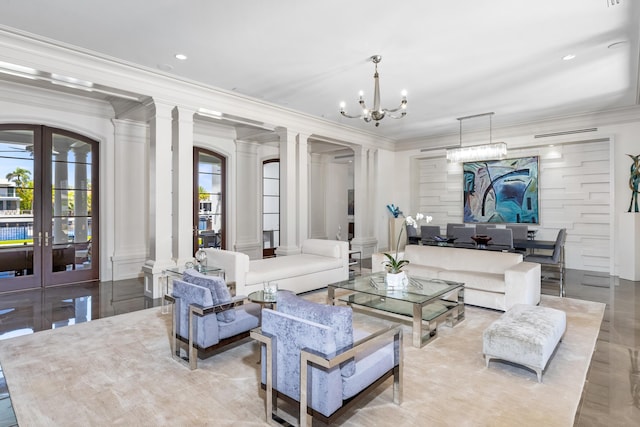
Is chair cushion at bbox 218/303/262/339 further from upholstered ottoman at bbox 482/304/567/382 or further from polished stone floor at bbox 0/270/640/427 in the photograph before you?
upholstered ottoman at bbox 482/304/567/382

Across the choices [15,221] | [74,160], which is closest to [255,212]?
[74,160]

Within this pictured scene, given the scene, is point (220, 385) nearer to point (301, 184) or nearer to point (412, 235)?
point (301, 184)

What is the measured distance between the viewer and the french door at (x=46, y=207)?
216 inches

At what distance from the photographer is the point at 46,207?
579 centimetres

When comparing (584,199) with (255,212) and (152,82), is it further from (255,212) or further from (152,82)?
(152,82)

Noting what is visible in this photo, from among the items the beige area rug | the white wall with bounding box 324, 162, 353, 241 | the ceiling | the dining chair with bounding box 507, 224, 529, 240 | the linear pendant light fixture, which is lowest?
the beige area rug

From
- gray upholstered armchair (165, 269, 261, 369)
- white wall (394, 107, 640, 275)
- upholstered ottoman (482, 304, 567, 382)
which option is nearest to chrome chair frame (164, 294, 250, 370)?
gray upholstered armchair (165, 269, 261, 369)

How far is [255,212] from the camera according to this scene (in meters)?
8.94

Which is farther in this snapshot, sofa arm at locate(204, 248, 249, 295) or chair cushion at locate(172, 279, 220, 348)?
sofa arm at locate(204, 248, 249, 295)

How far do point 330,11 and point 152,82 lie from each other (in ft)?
9.60

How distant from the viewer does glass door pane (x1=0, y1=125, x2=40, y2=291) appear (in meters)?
5.44

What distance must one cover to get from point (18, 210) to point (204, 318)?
4743 millimetres

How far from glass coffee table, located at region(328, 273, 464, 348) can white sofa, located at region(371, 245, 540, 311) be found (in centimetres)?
48

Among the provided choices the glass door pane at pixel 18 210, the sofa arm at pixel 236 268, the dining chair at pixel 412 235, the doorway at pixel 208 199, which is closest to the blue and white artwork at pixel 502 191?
the dining chair at pixel 412 235
